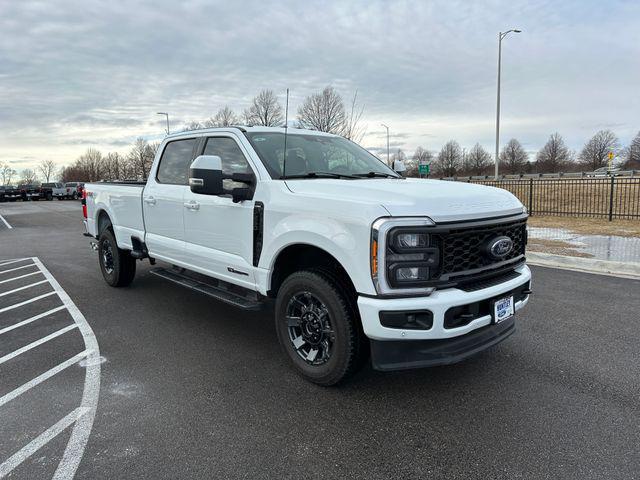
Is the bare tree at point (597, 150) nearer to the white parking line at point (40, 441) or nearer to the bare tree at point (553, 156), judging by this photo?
the bare tree at point (553, 156)

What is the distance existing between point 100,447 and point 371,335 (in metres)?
1.78

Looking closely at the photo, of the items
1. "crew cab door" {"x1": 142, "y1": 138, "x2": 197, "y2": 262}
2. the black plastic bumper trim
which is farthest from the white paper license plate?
"crew cab door" {"x1": 142, "y1": 138, "x2": 197, "y2": 262}

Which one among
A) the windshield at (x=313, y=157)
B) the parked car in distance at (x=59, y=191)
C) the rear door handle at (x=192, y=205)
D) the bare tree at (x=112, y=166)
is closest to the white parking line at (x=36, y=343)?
the rear door handle at (x=192, y=205)

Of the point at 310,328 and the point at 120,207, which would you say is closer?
the point at 310,328

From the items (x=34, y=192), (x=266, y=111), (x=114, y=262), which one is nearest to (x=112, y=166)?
(x=34, y=192)

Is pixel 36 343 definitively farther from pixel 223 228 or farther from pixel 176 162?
pixel 176 162

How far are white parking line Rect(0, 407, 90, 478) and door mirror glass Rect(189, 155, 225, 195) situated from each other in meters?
1.84

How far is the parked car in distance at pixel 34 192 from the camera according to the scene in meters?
47.5

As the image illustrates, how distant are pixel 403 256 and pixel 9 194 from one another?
54.0 metres

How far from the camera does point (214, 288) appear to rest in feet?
15.4

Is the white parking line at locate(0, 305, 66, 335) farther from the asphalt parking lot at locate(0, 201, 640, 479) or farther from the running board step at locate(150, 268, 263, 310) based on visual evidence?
the running board step at locate(150, 268, 263, 310)

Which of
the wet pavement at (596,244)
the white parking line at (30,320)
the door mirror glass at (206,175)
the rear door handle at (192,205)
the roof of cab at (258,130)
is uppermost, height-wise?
the roof of cab at (258,130)

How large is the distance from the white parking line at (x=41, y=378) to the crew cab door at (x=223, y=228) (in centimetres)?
135

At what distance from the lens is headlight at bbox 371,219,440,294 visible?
2.98 m
